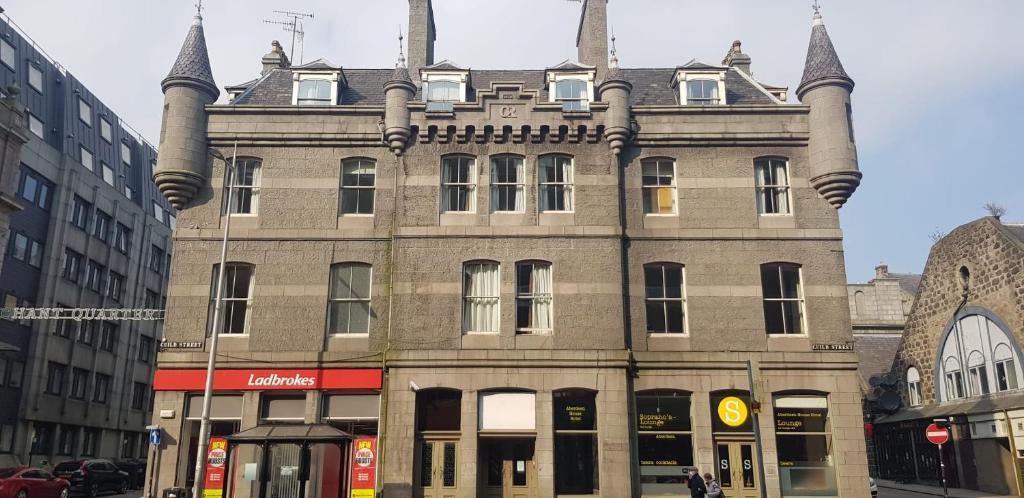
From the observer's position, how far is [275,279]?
997 inches

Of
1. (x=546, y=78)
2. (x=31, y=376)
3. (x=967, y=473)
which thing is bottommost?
(x=967, y=473)

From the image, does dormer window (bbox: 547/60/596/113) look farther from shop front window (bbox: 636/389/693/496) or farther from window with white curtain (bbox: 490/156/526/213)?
shop front window (bbox: 636/389/693/496)

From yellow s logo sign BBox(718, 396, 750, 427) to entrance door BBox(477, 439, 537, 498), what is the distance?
606 cm

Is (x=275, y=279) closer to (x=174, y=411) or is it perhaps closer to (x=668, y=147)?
(x=174, y=411)

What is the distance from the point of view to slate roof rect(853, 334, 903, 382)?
48.6 metres

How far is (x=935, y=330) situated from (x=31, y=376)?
1904 inches

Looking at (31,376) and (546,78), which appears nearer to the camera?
(546,78)

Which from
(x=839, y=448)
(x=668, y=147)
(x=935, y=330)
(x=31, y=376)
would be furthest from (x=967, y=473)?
(x=31, y=376)

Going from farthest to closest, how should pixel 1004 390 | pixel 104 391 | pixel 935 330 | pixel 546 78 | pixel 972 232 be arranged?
1. pixel 104 391
2. pixel 935 330
3. pixel 972 232
4. pixel 1004 390
5. pixel 546 78

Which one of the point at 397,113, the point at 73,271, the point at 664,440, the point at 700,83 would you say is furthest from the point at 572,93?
the point at 73,271

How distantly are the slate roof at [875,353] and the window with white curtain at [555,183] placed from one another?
1196 inches

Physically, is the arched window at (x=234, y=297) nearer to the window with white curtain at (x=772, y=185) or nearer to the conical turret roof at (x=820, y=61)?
the window with white curtain at (x=772, y=185)

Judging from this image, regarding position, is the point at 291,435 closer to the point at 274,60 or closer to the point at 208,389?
the point at 208,389

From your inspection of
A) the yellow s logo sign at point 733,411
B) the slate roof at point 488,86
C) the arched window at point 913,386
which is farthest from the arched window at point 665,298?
the arched window at point 913,386
